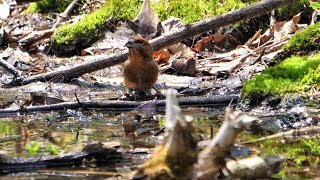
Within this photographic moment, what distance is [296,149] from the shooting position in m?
4.23

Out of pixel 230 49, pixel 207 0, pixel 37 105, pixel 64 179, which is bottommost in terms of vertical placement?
pixel 64 179

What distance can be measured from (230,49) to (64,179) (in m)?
5.72

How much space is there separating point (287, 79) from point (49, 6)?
7031 mm

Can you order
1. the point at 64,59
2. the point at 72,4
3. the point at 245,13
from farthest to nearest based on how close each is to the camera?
the point at 72,4, the point at 64,59, the point at 245,13

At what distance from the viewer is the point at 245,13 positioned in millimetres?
7078

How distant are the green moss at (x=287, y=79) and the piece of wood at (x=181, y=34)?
0.96 metres

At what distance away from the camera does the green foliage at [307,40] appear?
22.4 ft

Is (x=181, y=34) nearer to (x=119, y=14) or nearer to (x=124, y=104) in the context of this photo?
(x=124, y=104)

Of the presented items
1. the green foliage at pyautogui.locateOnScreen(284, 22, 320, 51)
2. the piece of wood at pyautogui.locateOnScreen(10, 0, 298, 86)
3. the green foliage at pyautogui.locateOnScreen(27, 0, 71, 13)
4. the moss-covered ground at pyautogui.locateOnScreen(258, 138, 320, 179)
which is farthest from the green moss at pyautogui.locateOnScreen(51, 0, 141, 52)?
the moss-covered ground at pyautogui.locateOnScreen(258, 138, 320, 179)

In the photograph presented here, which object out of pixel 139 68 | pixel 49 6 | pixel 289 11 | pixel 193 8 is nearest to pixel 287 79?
pixel 139 68

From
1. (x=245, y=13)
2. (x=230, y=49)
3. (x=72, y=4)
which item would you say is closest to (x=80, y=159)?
(x=245, y=13)

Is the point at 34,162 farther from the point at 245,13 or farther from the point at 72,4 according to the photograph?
the point at 72,4

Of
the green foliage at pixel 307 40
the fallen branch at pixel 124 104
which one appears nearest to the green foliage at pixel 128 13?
the green foliage at pixel 307 40

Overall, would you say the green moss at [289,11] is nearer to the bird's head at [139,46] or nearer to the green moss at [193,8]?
the green moss at [193,8]
